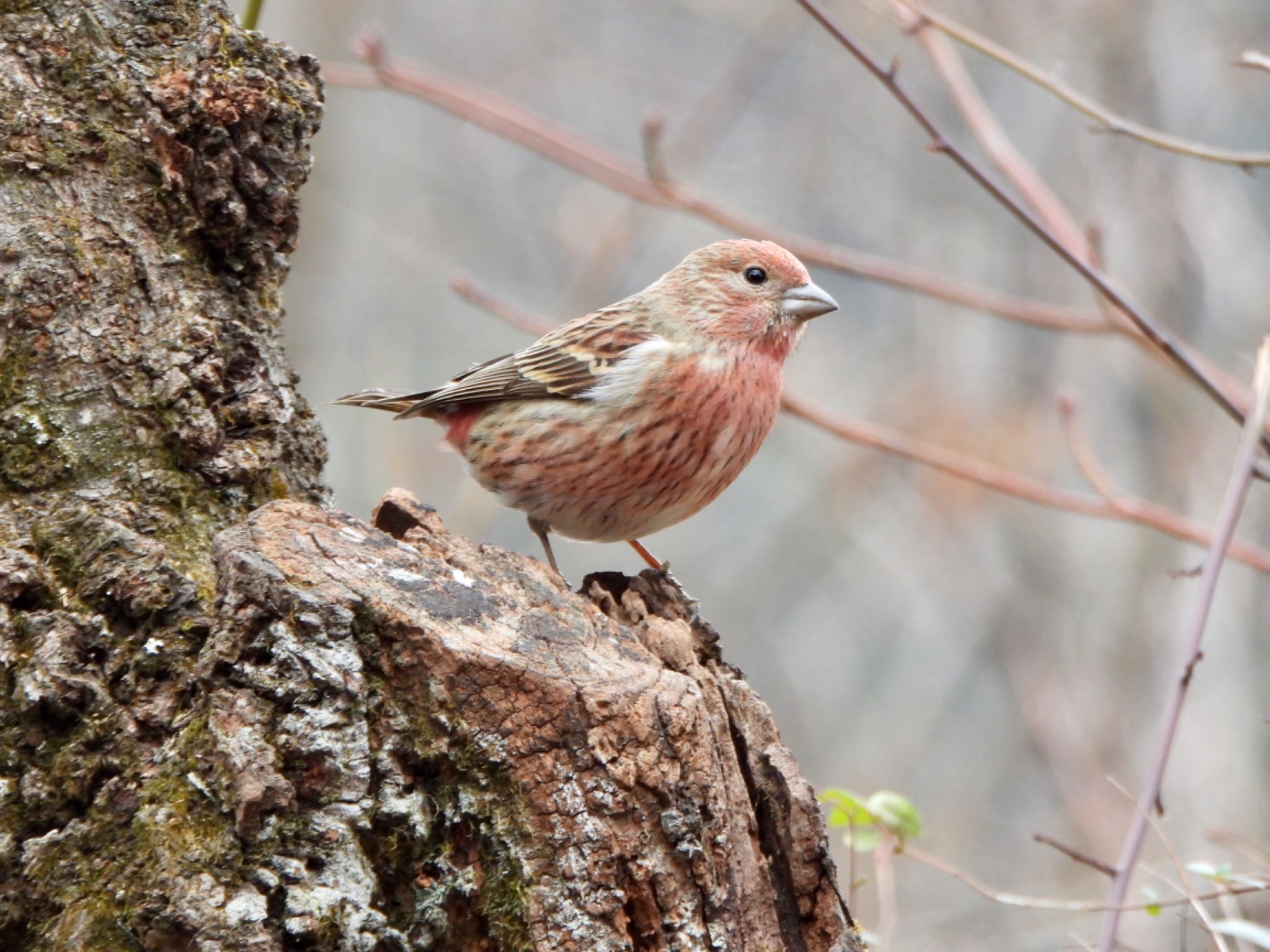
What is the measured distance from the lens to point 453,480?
33.2 ft

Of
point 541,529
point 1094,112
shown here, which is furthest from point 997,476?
point 541,529

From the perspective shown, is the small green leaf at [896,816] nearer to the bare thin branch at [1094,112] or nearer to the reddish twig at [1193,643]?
the reddish twig at [1193,643]

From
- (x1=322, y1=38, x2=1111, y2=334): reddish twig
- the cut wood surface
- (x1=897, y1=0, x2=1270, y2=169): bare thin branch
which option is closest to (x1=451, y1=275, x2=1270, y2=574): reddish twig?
(x1=322, y1=38, x2=1111, y2=334): reddish twig

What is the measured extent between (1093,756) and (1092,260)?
5.68m

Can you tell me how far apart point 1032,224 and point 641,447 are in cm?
157

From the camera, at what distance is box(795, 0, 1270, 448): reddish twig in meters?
4.06

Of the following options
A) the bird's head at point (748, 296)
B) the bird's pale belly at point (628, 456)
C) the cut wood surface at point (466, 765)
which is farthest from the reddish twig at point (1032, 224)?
the cut wood surface at point (466, 765)

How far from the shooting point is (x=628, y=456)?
5.02 meters

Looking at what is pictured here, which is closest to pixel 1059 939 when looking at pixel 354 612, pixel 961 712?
pixel 961 712

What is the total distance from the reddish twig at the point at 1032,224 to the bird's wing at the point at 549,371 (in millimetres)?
1594

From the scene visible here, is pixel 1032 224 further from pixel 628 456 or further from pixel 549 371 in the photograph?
pixel 549 371

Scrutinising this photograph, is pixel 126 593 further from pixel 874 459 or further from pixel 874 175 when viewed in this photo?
pixel 874 175

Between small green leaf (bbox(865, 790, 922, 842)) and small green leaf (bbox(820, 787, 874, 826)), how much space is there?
3cm

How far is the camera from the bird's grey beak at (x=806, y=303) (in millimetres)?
5508
